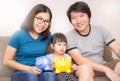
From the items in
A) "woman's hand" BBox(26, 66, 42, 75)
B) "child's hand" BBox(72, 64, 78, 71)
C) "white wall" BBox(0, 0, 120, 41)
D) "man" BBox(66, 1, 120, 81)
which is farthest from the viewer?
"white wall" BBox(0, 0, 120, 41)

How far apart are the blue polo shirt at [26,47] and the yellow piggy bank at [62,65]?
0.63 ft

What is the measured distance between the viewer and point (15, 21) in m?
2.77

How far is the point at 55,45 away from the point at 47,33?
0.16 m

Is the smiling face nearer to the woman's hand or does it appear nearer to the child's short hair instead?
the child's short hair

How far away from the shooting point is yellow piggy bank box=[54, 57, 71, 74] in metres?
2.18

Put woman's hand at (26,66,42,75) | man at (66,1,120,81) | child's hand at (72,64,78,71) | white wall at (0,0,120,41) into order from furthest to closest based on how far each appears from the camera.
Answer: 1. white wall at (0,0,120,41)
2. man at (66,1,120,81)
3. child's hand at (72,64,78,71)
4. woman's hand at (26,66,42,75)

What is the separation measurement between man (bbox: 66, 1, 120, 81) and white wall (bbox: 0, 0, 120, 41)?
16.6 inches

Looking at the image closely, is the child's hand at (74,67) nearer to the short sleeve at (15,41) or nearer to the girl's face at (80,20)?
the girl's face at (80,20)

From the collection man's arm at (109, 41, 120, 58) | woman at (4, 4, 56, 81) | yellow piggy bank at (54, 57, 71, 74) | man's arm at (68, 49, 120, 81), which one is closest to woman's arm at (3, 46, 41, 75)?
woman at (4, 4, 56, 81)

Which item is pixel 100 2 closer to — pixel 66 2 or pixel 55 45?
pixel 66 2

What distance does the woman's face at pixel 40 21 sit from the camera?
2.23m

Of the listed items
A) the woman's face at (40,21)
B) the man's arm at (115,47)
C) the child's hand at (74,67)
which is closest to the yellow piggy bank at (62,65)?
the child's hand at (74,67)

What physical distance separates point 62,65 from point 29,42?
0.36 m

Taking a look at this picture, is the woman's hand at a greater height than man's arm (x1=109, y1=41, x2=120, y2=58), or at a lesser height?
lesser
